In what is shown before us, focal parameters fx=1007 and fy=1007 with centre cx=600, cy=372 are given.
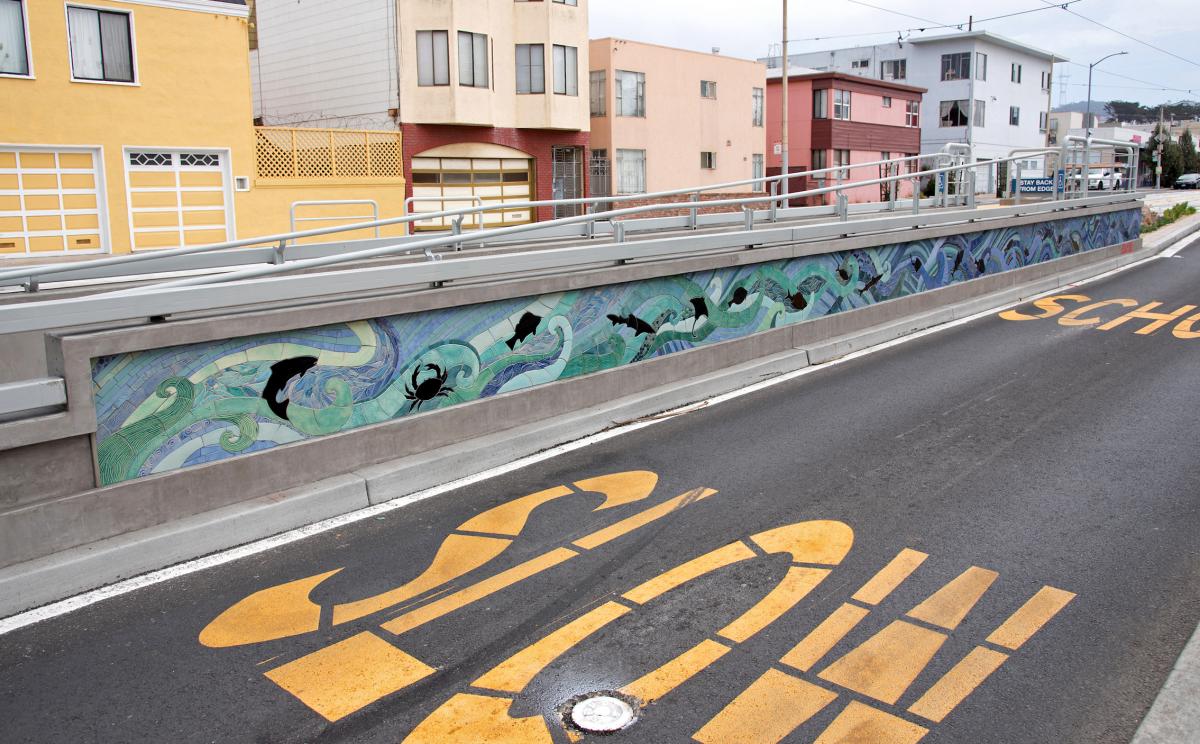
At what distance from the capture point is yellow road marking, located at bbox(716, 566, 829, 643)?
5.07 m

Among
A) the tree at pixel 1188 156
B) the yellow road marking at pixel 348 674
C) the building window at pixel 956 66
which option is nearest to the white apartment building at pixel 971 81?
the building window at pixel 956 66

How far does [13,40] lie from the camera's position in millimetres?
23578

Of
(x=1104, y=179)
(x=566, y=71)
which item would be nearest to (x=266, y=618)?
(x=566, y=71)

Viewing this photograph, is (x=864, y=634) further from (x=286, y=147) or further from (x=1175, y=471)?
(x=286, y=147)

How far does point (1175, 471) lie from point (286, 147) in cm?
2649

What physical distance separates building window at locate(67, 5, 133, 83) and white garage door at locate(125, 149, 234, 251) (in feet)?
6.43

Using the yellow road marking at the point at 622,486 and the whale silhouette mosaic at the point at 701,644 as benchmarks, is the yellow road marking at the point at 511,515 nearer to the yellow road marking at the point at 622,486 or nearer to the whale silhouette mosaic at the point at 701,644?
the whale silhouette mosaic at the point at 701,644

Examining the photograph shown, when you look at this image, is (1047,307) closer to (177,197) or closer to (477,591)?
(477,591)

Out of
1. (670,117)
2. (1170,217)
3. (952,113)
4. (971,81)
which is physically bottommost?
(1170,217)

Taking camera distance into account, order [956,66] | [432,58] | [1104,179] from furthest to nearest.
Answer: [956,66] < [1104,179] < [432,58]

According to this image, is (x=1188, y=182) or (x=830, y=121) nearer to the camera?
(x=830, y=121)

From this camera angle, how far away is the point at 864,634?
5.03 meters

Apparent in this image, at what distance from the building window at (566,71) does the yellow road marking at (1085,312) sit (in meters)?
25.9

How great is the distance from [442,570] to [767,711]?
7.31 feet
